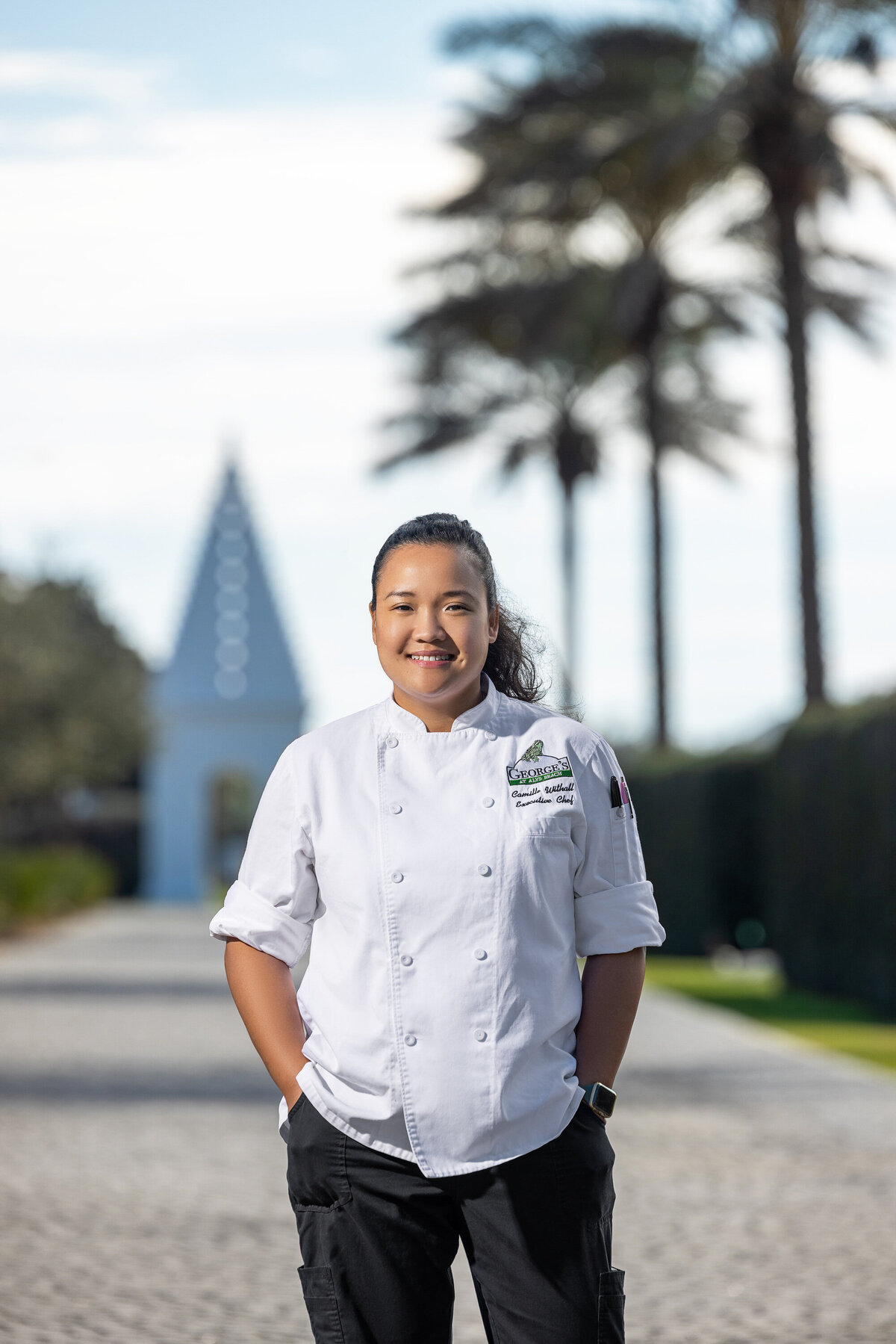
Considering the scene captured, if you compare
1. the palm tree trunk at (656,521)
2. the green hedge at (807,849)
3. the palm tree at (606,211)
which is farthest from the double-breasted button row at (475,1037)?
the palm tree trunk at (656,521)

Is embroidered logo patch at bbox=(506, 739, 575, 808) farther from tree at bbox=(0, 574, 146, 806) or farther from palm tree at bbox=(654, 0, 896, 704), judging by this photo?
tree at bbox=(0, 574, 146, 806)

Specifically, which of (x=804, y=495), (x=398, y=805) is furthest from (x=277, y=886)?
(x=804, y=495)

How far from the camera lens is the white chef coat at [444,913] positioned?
280 cm

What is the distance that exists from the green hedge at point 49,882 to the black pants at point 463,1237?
83.3 feet

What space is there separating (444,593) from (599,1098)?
2.62 feet

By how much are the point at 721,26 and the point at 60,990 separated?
1178 centimetres

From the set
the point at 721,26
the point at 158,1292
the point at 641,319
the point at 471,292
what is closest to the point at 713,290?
the point at 641,319

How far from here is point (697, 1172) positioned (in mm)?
7902

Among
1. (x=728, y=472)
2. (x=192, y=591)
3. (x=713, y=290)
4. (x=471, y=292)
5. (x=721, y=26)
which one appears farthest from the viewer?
(x=192, y=591)

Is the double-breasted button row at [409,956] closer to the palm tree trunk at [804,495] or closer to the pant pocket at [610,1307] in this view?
the pant pocket at [610,1307]

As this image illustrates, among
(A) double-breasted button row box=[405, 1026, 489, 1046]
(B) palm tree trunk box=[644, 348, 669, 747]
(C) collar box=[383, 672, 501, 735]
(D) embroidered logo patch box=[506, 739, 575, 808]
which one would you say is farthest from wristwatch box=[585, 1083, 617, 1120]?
(B) palm tree trunk box=[644, 348, 669, 747]

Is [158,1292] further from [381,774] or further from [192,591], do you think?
[192,591]

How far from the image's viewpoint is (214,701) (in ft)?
158

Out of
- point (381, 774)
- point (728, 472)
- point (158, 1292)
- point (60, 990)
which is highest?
point (728, 472)
